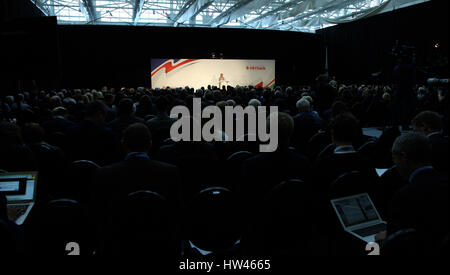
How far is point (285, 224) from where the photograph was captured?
2.24 m

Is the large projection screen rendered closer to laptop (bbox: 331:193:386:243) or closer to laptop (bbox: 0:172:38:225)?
laptop (bbox: 0:172:38:225)

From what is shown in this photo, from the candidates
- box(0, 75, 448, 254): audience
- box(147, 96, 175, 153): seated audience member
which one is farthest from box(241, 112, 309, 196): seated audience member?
box(147, 96, 175, 153): seated audience member

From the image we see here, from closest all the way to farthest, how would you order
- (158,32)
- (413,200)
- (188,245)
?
1. (413,200)
2. (188,245)
3. (158,32)

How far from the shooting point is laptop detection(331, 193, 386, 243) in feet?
7.21

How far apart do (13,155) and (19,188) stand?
656mm

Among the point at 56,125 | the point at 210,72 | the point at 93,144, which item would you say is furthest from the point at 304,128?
the point at 210,72

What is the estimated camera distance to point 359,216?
2.29 m

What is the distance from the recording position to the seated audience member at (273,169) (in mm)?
2541

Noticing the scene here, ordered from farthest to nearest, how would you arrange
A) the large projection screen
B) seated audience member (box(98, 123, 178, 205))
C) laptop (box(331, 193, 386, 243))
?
the large projection screen
seated audience member (box(98, 123, 178, 205))
laptop (box(331, 193, 386, 243))

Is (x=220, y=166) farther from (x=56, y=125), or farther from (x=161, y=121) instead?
(x=56, y=125)

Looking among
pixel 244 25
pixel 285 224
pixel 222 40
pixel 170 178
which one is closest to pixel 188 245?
pixel 170 178

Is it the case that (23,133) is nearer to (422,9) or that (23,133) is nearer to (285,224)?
(285,224)

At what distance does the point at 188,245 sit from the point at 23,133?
7.38ft

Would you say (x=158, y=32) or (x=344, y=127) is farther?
(x=158, y=32)
